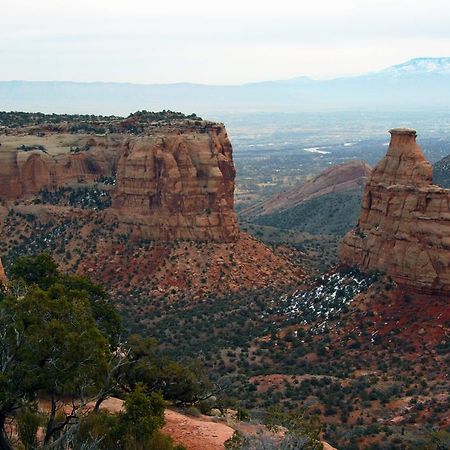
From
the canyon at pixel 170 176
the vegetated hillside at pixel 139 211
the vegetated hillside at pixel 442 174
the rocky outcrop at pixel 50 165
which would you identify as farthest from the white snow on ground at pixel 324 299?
the vegetated hillside at pixel 442 174

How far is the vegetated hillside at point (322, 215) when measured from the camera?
96.2 meters

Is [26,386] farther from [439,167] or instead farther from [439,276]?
[439,167]

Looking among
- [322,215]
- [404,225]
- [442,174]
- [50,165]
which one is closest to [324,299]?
[404,225]

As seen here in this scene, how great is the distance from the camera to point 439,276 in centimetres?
3712

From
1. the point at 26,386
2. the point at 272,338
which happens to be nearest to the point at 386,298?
the point at 272,338

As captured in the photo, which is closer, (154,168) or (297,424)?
(297,424)

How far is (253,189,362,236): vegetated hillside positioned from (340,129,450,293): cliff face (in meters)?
48.2

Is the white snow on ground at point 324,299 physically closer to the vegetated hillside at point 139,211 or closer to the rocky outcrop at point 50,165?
the vegetated hillside at point 139,211

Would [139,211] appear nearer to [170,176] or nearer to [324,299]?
[170,176]

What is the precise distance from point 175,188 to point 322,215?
53.3m

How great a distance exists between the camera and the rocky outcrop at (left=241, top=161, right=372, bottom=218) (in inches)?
4545

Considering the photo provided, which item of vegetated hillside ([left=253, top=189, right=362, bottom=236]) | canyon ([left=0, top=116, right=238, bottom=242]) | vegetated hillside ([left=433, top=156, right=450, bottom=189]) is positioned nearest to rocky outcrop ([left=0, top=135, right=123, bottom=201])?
canyon ([left=0, top=116, right=238, bottom=242])

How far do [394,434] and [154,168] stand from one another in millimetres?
31127

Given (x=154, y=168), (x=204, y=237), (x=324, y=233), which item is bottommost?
(x=324, y=233)
